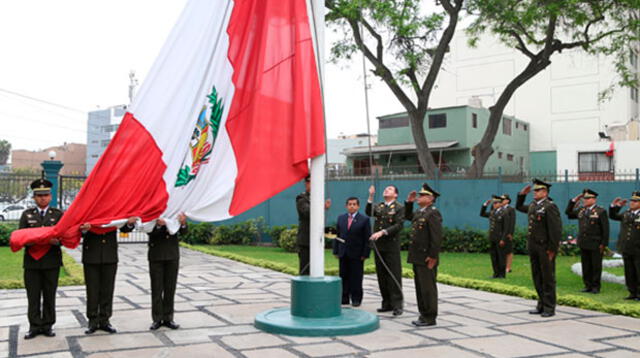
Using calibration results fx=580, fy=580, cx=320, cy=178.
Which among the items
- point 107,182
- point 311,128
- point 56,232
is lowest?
point 56,232

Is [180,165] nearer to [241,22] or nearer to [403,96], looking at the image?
[241,22]

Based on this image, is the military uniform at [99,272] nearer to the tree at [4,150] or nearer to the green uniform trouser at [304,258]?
the green uniform trouser at [304,258]

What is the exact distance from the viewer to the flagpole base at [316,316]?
5895mm

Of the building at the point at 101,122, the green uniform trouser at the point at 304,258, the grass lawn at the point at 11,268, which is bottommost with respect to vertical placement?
the grass lawn at the point at 11,268

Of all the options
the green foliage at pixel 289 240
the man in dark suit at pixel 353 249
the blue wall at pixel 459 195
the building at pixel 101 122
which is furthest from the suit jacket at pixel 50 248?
the building at pixel 101 122

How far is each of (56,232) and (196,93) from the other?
193 centimetres

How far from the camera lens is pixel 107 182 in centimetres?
561

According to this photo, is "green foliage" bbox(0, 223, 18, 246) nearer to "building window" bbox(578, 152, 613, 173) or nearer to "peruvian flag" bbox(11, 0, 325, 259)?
"peruvian flag" bbox(11, 0, 325, 259)

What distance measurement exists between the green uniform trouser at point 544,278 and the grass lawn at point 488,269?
136cm

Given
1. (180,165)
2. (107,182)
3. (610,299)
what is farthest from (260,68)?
(610,299)

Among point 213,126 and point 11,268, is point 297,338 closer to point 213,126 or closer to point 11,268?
point 213,126

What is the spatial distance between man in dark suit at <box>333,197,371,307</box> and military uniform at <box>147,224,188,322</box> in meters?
2.40

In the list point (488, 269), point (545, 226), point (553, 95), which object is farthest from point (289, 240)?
point (553, 95)

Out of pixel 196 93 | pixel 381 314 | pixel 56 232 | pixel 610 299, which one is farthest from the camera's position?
pixel 610 299
